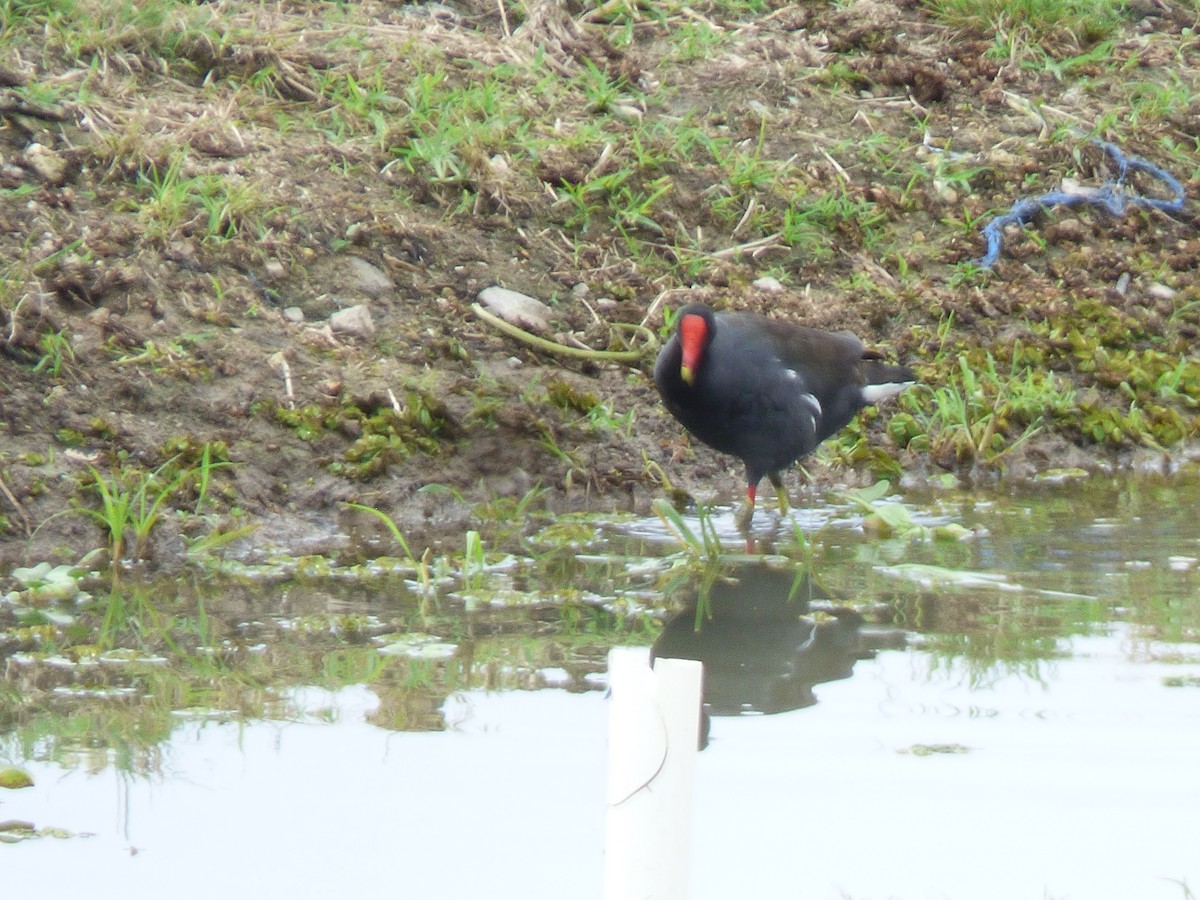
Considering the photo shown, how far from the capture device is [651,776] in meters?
2.02

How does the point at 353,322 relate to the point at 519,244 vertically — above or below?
below

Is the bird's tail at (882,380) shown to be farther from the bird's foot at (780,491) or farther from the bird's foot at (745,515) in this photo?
the bird's foot at (745,515)

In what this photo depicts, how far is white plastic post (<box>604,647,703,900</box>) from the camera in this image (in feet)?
6.58

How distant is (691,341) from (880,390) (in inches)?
40.4

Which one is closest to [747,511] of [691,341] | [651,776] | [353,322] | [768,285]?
[691,341]

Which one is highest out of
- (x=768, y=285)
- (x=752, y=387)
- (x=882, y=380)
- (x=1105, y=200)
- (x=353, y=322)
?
(x=1105, y=200)

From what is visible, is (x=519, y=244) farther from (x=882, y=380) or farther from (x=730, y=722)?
(x=730, y=722)

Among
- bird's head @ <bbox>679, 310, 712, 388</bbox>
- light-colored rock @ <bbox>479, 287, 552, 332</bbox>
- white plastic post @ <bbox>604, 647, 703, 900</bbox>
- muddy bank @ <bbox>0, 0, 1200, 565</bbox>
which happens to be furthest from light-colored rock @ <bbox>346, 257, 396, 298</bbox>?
white plastic post @ <bbox>604, 647, 703, 900</bbox>

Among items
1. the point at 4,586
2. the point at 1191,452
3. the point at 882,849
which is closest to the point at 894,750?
the point at 882,849

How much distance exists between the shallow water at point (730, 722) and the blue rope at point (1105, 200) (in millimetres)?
2281

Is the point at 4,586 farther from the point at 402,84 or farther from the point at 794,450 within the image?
the point at 402,84

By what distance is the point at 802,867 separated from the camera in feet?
9.17

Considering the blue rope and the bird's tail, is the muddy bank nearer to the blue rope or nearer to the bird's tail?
the blue rope

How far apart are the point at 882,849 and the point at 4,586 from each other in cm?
274
